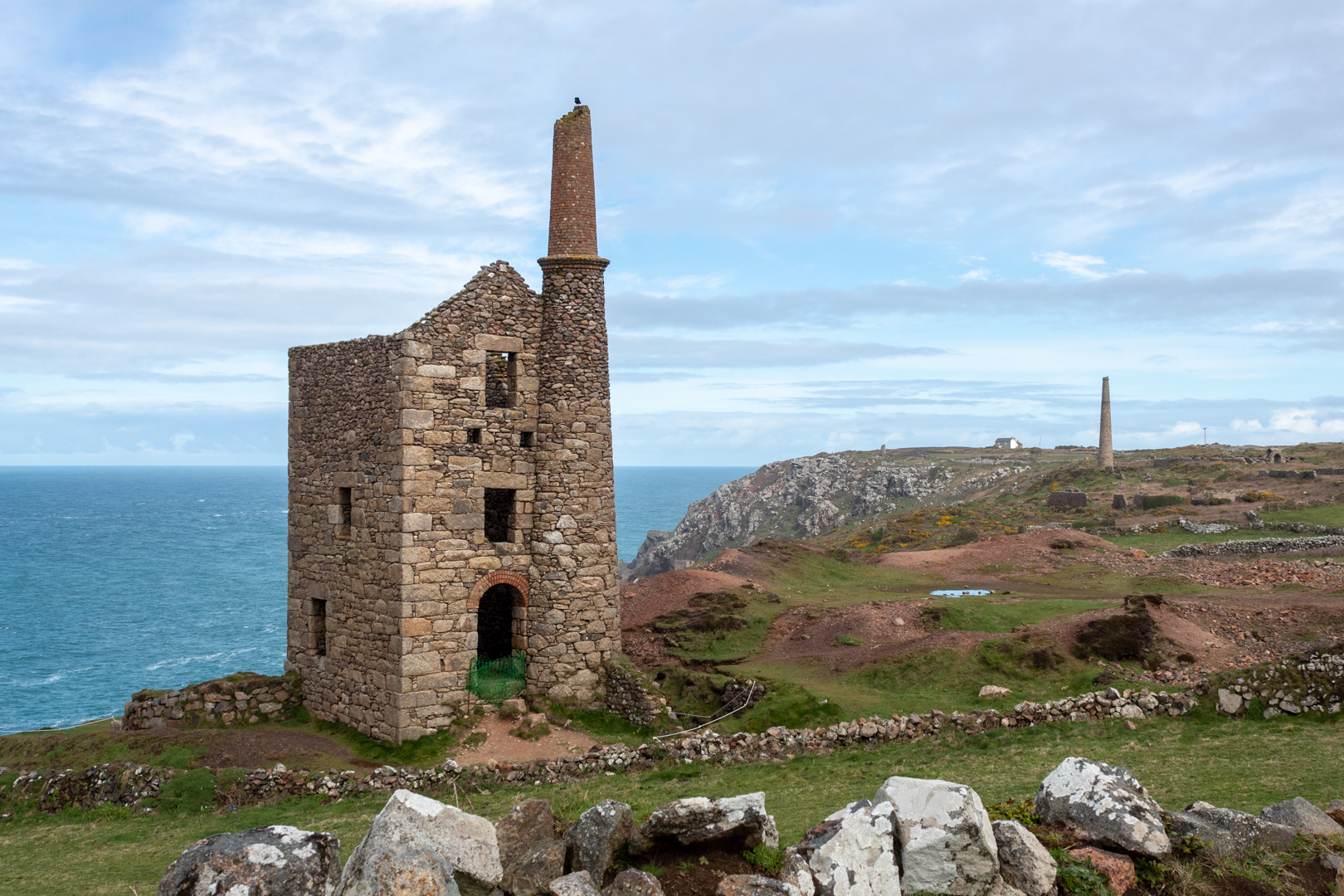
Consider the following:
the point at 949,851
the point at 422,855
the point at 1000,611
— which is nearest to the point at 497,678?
the point at 422,855

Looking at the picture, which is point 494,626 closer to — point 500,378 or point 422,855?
point 500,378

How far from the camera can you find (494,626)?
25.0m

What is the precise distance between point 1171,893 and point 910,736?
9.58 metres

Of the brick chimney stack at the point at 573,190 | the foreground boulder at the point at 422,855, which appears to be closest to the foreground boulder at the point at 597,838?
the foreground boulder at the point at 422,855

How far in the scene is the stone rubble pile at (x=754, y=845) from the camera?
6.60m

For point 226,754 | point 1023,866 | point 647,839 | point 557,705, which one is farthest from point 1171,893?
point 226,754

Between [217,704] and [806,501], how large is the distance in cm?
7284

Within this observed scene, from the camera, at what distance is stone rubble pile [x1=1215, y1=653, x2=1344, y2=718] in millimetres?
15750

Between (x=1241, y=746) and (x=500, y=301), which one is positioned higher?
(x=500, y=301)

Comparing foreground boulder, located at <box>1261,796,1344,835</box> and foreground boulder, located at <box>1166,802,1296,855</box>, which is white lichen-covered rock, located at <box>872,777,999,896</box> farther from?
foreground boulder, located at <box>1261,796,1344,835</box>

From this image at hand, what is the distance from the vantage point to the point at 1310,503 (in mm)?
47344

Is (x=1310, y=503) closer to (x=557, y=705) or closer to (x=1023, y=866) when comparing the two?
(x=557, y=705)

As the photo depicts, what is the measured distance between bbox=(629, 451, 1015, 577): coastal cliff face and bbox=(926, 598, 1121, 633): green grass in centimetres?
4754

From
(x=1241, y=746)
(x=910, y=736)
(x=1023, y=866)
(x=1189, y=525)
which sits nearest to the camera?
(x=1023, y=866)
